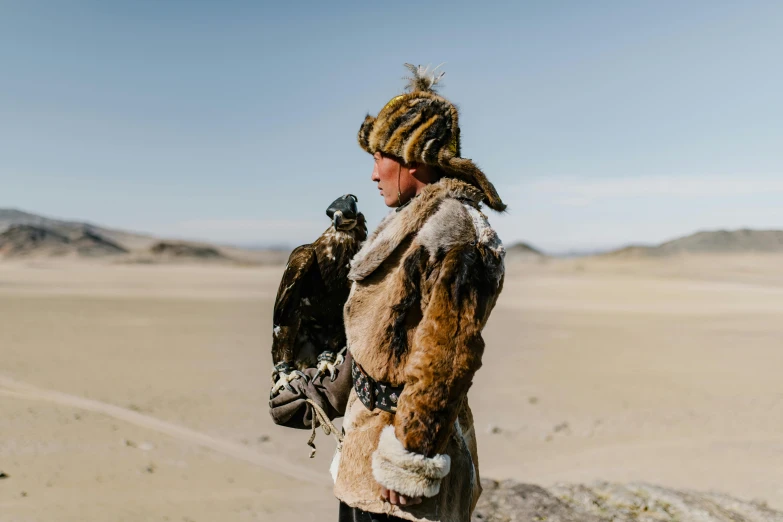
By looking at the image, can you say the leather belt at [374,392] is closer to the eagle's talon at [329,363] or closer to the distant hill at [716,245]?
the eagle's talon at [329,363]

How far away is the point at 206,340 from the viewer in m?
12.4

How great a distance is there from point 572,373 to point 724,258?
152ft

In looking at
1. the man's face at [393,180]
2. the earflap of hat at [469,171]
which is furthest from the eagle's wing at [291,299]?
the earflap of hat at [469,171]

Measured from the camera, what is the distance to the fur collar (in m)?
1.85

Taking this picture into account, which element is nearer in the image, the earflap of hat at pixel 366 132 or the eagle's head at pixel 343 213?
the earflap of hat at pixel 366 132

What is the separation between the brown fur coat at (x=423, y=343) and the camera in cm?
169

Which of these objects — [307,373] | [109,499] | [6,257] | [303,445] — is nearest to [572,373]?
[303,445]

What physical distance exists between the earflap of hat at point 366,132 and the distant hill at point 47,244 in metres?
62.0

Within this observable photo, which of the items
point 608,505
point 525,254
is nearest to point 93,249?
point 525,254

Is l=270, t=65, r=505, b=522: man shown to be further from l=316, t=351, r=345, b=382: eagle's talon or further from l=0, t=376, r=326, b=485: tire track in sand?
l=0, t=376, r=326, b=485: tire track in sand

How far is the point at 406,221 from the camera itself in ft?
6.12

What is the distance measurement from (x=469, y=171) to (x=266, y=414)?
6.03 meters

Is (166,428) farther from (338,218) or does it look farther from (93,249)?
(93,249)

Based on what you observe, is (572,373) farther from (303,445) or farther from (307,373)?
(307,373)
